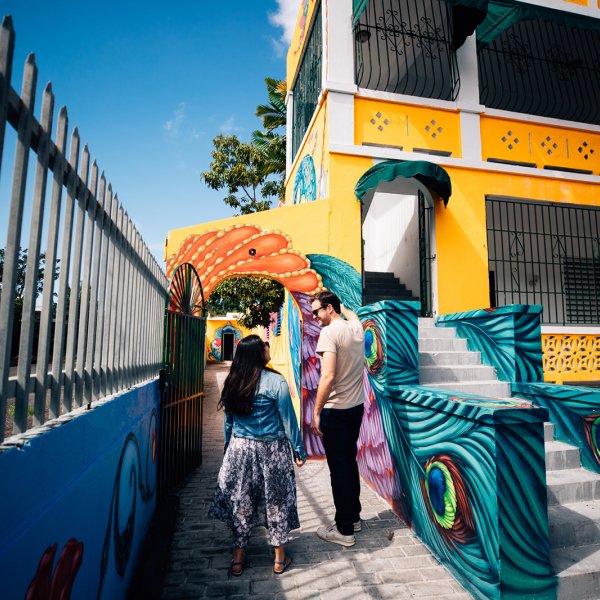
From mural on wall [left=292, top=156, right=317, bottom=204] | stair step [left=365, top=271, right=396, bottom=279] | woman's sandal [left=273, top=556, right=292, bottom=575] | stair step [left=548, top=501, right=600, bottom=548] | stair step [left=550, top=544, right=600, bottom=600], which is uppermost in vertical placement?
mural on wall [left=292, top=156, right=317, bottom=204]

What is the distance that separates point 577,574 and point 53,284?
11.9 ft

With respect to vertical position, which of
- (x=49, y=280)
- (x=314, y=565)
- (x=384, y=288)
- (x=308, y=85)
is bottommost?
(x=314, y=565)

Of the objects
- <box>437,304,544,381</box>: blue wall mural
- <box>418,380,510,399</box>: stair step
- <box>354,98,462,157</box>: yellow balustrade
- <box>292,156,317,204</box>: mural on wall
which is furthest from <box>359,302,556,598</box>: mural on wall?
<box>292,156,317,204</box>: mural on wall

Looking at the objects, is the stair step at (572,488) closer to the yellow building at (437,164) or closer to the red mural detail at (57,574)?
the yellow building at (437,164)

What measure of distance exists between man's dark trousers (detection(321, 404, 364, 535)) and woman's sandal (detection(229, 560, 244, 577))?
924mm

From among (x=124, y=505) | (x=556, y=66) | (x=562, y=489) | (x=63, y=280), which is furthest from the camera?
(x=556, y=66)

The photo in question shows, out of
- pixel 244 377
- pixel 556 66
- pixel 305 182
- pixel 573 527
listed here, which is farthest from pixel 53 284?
pixel 556 66

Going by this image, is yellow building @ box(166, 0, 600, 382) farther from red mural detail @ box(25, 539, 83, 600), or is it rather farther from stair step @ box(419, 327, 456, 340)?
red mural detail @ box(25, 539, 83, 600)

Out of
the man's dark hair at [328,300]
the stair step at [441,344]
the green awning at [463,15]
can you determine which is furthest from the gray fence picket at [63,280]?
the green awning at [463,15]

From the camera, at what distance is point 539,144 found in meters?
7.34

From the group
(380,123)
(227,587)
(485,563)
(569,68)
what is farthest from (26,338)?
(569,68)

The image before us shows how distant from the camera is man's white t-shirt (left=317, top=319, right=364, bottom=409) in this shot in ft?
11.5

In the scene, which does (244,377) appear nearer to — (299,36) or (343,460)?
(343,460)

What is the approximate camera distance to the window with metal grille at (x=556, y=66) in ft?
26.2
